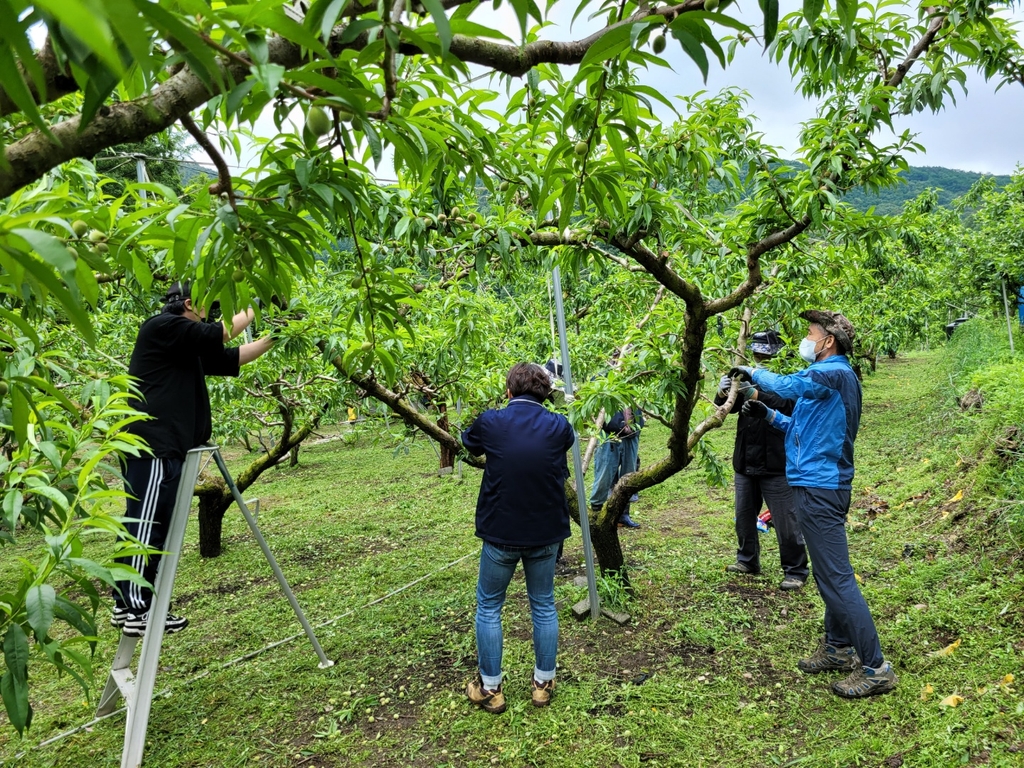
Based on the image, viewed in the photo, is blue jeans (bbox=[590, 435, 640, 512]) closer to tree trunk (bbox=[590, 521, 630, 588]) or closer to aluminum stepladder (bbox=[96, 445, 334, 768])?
tree trunk (bbox=[590, 521, 630, 588])

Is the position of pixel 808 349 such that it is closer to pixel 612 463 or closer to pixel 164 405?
pixel 612 463

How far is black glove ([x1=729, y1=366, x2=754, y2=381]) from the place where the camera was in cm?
327

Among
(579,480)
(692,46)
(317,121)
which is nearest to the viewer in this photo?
(692,46)

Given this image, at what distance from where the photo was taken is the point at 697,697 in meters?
3.02

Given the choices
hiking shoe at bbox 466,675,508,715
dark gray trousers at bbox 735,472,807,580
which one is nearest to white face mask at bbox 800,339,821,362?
dark gray trousers at bbox 735,472,807,580

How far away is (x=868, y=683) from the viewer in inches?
114

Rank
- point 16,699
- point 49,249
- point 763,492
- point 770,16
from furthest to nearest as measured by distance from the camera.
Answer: point 763,492 → point 16,699 → point 770,16 → point 49,249

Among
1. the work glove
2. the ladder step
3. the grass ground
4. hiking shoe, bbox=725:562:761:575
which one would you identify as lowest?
hiking shoe, bbox=725:562:761:575

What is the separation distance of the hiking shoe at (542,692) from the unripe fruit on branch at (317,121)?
9.20 feet

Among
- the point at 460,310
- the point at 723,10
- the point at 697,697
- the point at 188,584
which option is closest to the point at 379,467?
the point at 188,584

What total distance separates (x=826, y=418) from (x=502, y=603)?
6.00 feet

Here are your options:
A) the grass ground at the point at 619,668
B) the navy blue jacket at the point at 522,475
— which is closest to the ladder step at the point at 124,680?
the grass ground at the point at 619,668

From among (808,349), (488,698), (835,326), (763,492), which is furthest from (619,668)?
(835,326)

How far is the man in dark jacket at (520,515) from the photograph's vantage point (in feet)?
9.49
